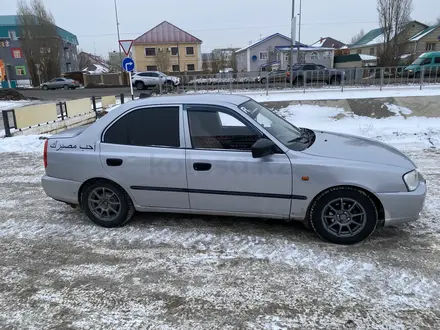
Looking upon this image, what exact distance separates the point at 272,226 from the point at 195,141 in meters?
1.39

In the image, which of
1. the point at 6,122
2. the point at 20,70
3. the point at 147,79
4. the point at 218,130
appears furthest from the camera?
the point at 20,70

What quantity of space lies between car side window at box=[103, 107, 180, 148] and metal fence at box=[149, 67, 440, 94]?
14.3 meters

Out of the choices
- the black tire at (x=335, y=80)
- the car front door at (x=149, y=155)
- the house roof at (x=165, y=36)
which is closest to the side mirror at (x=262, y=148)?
the car front door at (x=149, y=155)

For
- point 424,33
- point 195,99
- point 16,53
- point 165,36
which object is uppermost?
point 165,36

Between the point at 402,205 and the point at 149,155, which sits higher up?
the point at 149,155

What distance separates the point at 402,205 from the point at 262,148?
153 centimetres

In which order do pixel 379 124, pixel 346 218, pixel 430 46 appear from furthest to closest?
pixel 430 46
pixel 379 124
pixel 346 218

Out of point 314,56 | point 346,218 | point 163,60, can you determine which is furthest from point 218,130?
point 163,60

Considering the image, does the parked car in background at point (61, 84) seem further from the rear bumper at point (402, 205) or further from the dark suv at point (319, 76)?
the rear bumper at point (402, 205)

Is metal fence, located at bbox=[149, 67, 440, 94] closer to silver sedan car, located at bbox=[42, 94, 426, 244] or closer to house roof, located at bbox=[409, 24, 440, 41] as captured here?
silver sedan car, located at bbox=[42, 94, 426, 244]

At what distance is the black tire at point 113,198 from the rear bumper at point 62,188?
111 mm

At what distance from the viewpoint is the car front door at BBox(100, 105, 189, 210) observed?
3.94 meters

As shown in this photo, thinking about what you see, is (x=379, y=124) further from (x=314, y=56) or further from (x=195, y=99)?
(x=314, y=56)

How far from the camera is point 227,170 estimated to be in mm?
3752
